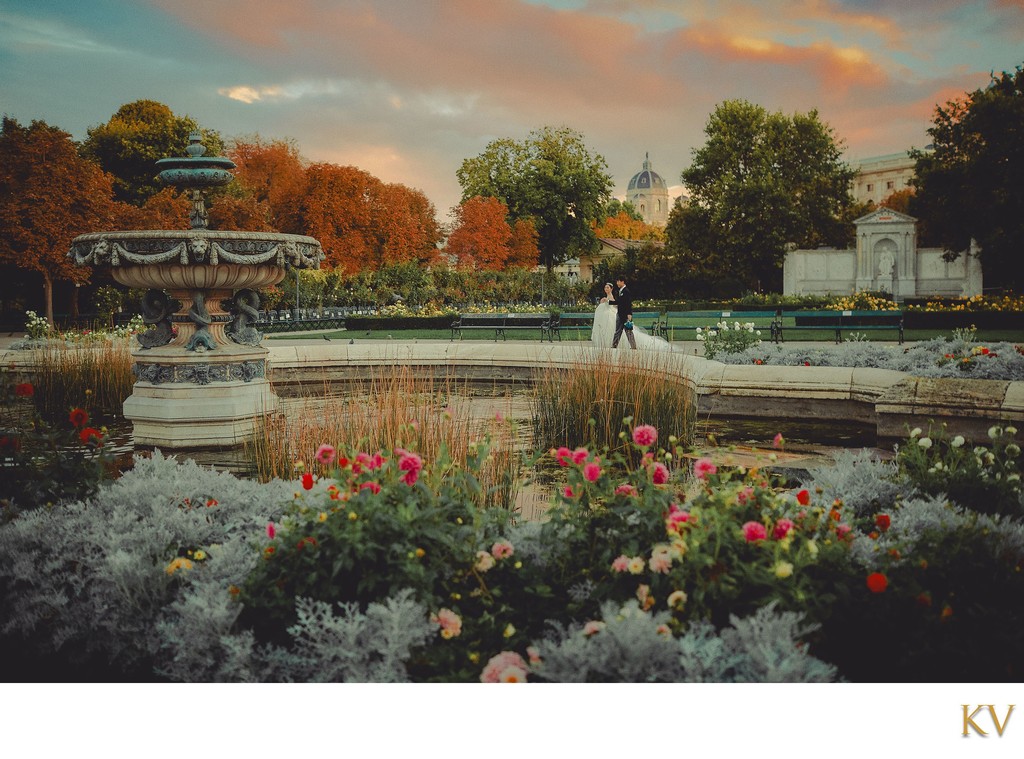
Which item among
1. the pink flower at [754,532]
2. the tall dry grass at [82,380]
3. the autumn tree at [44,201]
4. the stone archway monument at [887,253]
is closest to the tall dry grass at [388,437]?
the pink flower at [754,532]

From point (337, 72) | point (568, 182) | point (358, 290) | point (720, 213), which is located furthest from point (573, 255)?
point (337, 72)

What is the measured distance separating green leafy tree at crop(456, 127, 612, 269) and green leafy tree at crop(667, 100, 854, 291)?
35.4 feet

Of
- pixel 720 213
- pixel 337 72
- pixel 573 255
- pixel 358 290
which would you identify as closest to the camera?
pixel 337 72

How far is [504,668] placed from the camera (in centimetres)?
238

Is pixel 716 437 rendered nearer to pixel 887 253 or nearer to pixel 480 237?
pixel 887 253

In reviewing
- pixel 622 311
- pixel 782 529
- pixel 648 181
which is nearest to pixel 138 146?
pixel 622 311

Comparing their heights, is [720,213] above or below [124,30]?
above

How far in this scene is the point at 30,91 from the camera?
174 inches

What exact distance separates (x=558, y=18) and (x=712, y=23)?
0.79m

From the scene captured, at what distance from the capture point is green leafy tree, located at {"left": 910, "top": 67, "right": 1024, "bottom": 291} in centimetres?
735

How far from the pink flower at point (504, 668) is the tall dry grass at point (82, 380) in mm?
7318

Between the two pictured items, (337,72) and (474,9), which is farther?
(337,72)
